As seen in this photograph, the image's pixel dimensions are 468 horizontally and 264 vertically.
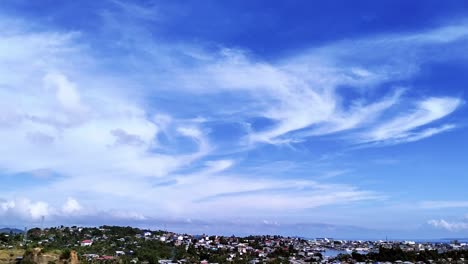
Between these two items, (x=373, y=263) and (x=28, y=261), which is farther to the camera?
(x=373, y=263)

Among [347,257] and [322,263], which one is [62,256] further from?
[347,257]

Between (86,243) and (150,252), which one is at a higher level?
(86,243)

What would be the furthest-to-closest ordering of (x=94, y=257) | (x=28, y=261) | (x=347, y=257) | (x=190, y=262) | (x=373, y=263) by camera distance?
(x=347, y=257) < (x=373, y=263) < (x=190, y=262) < (x=94, y=257) < (x=28, y=261)

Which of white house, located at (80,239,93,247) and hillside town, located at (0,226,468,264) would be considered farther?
white house, located at (80,239,93,247)

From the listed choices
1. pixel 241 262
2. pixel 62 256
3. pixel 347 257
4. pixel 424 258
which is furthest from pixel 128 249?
pixel 424 258

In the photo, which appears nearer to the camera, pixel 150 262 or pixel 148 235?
pixel 150 262

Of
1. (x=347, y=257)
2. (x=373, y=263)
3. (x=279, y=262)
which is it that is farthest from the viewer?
(x=347, y=257)

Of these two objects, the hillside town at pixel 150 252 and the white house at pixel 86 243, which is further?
the white house at pixel 86 243

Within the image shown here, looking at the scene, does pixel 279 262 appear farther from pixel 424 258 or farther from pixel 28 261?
pixel 28 261

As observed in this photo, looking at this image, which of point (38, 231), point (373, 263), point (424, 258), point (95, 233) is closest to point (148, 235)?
point (95, 233)

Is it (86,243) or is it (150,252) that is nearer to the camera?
(150,252)
